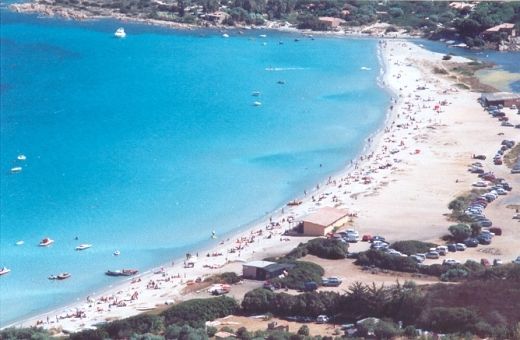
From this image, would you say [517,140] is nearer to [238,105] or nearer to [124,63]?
[238,105]

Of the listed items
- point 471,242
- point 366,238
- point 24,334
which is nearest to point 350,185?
point 366,238

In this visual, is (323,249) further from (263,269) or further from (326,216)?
(326,216)

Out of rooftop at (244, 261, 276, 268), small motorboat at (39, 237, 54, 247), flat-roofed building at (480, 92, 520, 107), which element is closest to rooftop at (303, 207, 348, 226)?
rooftop at (244, 261, 276, 268)

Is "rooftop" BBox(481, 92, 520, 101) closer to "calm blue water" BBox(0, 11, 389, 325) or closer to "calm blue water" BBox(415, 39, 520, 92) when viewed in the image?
"calm blue water" BBox(0, 11, 389, 325)

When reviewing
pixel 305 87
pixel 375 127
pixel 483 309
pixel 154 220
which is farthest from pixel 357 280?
pixel 305 87

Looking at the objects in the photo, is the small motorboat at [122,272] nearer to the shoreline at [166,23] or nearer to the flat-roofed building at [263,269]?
the flat-roofed building at [263,269]

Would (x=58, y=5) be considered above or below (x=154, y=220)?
above
